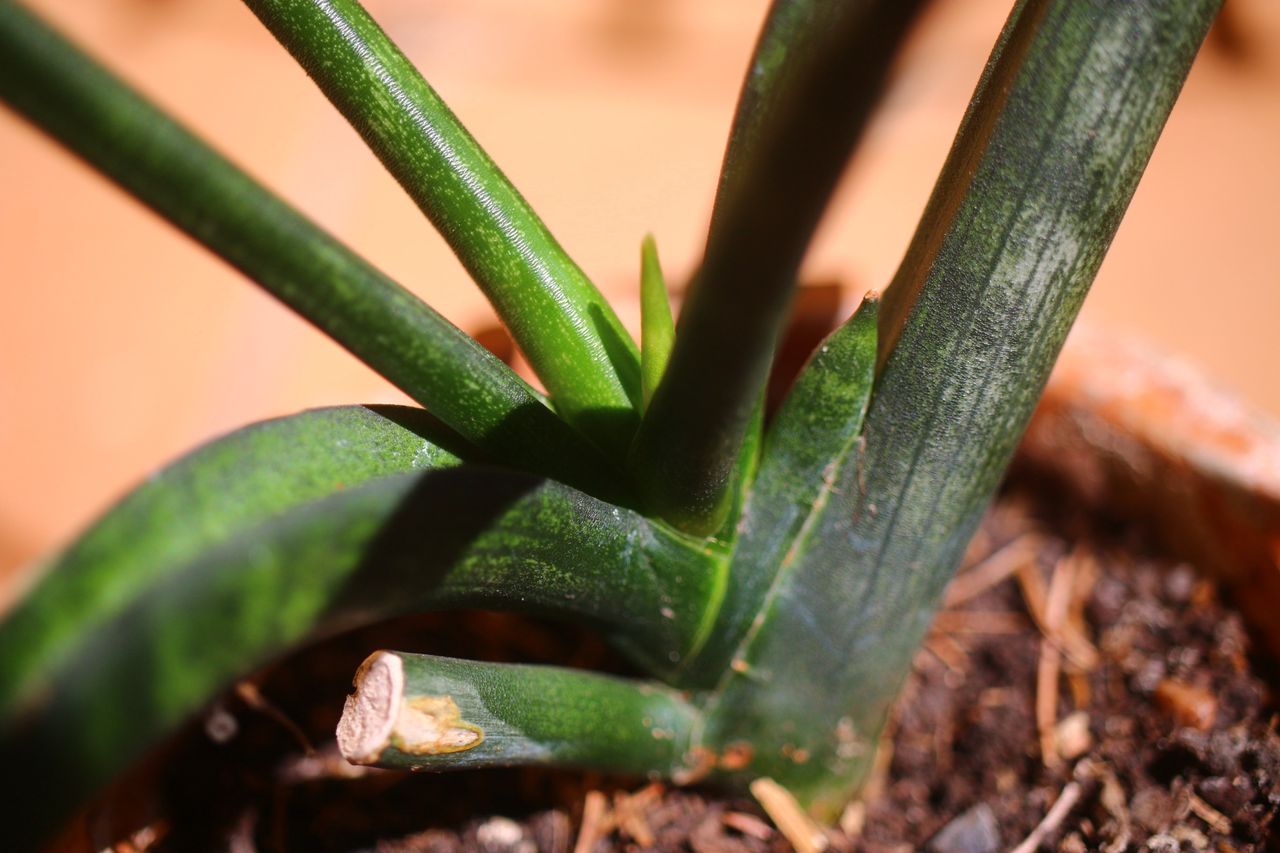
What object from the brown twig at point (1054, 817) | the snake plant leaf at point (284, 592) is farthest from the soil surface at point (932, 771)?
the snake plant leaf at point (284, 592)

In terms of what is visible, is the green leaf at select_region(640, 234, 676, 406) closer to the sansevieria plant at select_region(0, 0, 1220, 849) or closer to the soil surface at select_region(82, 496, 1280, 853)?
the sansevieria plant at select_region(0, 0, 1220, 849)

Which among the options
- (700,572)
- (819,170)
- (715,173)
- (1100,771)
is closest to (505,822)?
(700,572)

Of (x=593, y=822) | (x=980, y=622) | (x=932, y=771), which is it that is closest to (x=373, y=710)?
(x=593, y=822)

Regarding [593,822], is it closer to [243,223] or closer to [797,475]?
[797,475]

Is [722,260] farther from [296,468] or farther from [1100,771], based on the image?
[1100,771]

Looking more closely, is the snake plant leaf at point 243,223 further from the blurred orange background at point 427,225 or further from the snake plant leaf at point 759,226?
the blurred orange background at point 427,225
